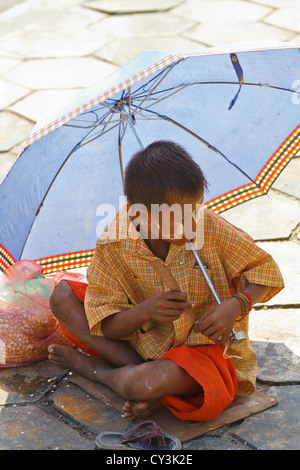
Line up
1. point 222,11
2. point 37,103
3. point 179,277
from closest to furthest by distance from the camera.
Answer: point 179,277 → point 37,103 → point 222,11

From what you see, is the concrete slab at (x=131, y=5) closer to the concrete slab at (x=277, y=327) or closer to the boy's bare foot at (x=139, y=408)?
the concrete slab at (x=277, y=327)

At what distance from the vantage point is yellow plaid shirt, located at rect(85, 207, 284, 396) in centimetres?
227

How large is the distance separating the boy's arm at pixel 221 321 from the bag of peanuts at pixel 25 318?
2.37ft

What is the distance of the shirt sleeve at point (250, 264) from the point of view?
225cm

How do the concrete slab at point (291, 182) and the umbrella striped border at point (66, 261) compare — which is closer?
the umbrella striped border at point (66, 261)

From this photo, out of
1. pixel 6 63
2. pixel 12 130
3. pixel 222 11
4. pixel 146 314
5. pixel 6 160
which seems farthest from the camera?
pixel 222 11

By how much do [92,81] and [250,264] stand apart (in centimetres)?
288

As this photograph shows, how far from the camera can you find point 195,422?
2.23 m

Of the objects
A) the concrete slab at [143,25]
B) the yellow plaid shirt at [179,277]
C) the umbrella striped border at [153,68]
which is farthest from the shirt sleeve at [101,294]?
the concrete slab at [143,25]

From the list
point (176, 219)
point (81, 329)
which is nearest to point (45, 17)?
point (81, 329)

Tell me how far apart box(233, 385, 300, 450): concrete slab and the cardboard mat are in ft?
0.10

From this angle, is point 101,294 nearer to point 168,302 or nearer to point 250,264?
point 168,302
